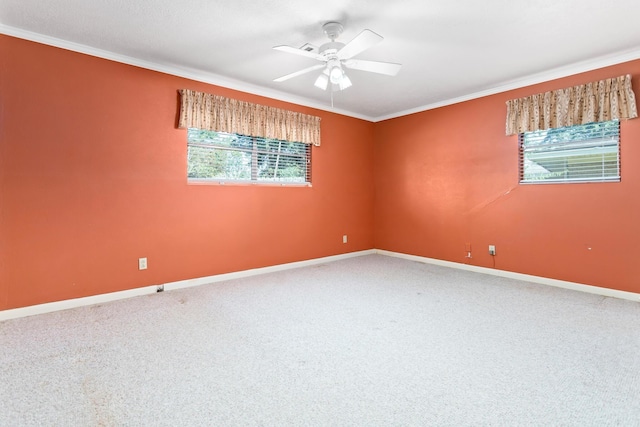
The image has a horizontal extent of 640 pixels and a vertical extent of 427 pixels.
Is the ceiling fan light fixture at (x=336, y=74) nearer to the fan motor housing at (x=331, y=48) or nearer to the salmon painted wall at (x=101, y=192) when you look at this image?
the fan motor housing at (x=331, y=48)

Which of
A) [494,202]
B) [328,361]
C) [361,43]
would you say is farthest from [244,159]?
[494,202]

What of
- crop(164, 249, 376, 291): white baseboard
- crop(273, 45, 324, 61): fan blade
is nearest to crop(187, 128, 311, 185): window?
crop(164, 249, 376, 291): white baseboard

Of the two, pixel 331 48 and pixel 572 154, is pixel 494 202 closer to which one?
pixel 572 154

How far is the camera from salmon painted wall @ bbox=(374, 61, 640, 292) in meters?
3.36

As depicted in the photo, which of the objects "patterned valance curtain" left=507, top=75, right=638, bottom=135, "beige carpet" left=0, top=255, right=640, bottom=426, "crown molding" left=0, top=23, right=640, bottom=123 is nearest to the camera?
"beige carpet" left=0, top=255, right=640, bottom=426

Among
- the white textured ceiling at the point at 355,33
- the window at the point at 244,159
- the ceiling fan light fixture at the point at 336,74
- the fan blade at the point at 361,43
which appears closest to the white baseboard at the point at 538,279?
the window at the point at 244,159

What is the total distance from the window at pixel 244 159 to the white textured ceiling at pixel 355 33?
28.4 inches

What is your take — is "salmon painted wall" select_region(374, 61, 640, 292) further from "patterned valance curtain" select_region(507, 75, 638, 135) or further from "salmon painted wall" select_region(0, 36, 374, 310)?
"salmon painted wall" select_region(0, 36, 374, 310)

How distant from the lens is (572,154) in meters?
3.67

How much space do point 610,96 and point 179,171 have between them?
4638 mm

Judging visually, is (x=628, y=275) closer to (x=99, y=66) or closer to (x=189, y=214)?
(x=189, y=214)

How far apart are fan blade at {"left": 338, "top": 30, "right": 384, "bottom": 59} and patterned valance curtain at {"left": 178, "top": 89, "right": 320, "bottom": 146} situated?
184cm

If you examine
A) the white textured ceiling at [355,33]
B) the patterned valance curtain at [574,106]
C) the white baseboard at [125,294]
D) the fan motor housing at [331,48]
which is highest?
the white textured ceiling at [355,33]

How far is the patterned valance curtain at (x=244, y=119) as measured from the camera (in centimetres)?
368
